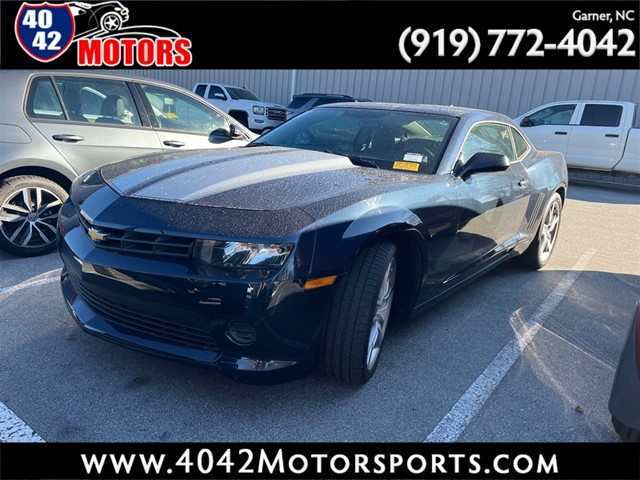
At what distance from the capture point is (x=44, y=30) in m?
7.59

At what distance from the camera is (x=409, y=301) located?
9.34ft

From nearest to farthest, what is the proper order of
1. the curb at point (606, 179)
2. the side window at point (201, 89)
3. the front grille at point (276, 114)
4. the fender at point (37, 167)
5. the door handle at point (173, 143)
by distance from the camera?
the fender at point (37, 167), the door handle at point (173, 143), the curb at point (606, 179), the front grille at point (276, 114), the side window at point (201, 89)

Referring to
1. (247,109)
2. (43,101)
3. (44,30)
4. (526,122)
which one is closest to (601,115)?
(526,122)

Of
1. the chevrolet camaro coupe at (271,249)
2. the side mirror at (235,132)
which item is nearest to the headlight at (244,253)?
the chevrolet camaro coupe at (271,249)

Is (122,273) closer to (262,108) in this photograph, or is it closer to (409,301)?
(409,301)

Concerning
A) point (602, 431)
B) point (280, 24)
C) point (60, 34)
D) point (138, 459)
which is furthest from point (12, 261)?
point (280, 24)

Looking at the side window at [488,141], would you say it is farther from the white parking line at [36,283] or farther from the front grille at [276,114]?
the front grille at [276,114]


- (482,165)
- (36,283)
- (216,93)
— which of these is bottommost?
(36,283)

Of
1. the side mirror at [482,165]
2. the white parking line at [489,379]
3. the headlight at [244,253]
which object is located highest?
the side mirror at [482,165]

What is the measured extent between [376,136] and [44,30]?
6.72 m

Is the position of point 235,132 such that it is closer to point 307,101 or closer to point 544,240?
point 544,240

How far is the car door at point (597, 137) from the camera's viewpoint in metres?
10.0

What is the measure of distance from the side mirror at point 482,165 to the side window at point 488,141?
146 mm

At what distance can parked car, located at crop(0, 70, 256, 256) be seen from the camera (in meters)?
3.92
